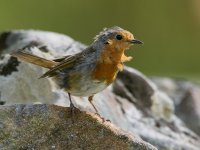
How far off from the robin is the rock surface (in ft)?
3.07

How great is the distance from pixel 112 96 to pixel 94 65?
2311 mm

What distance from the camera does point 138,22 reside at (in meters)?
16.9

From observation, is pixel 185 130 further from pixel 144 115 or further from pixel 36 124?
pixel 36 124

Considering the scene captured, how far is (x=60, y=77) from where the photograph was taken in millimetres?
7270

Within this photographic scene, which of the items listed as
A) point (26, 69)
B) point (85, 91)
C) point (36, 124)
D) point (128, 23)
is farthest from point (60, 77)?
point (128, 23)

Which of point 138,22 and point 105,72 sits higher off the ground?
point 105,72

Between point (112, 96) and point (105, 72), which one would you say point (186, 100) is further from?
point (105, 72)

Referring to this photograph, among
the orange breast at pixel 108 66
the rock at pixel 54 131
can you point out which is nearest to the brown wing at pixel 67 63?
the orange breast at pixel 108 66

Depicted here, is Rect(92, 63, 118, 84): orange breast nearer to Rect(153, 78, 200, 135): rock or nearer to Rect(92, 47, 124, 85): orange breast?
Rect(92, 47, 124, 85): orange breast

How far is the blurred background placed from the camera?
53.7 feet

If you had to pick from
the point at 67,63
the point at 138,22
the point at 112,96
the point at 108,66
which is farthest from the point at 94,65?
the point at 138,22

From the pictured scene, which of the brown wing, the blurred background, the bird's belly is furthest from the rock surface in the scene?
the blurred background

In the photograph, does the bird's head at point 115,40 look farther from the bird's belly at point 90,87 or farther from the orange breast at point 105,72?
the bird's belly at point 90,87

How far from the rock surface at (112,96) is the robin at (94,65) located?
0.93 m
